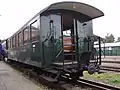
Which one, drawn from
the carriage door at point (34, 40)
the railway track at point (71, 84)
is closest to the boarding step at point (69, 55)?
the railway track at point (71, 84)

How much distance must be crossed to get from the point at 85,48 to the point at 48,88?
2.19 meters

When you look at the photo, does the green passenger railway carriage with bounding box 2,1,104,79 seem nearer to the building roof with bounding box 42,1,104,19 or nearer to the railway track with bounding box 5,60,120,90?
the building roof with bounding box 42,1,104,19

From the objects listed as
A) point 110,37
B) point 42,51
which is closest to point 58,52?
point 42,51

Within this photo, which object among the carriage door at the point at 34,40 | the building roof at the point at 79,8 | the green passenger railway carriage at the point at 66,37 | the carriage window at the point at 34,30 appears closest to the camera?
the green passenger railway carriage at the point at 66,37

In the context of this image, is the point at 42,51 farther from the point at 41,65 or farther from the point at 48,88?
the point at 48,88

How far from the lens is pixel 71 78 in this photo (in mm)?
11922

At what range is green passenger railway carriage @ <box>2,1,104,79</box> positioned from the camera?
405 inches

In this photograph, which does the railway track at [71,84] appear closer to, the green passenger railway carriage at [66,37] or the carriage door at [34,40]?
the green passenger railway carriage at [66,37]

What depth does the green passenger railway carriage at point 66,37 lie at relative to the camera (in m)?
10.3

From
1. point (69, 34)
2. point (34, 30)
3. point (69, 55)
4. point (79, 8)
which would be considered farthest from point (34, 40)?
point (79, 8)

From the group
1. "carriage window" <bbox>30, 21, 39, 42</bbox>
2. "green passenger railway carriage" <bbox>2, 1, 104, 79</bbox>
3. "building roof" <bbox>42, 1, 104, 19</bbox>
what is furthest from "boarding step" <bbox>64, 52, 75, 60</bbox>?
"building roof" <bbox>42, 1, 104, 19</bbox>

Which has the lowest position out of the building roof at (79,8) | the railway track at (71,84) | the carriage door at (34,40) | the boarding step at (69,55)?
the railway track at (71,84)

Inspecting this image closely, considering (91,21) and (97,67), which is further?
(91,21)

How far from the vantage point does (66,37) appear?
38.2ft
